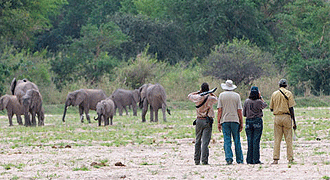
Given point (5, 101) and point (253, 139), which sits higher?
point (5, 101)

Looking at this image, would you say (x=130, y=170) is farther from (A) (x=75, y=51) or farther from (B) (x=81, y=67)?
(A) (x=75, y=51)

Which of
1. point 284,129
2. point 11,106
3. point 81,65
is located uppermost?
point 81,65

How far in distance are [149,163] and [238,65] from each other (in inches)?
1527

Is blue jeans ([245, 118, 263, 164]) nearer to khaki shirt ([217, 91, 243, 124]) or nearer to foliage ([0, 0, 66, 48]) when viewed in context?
khaki shirt ([217, 91, 243, 124])

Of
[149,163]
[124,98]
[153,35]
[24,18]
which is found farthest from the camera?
[153,35]

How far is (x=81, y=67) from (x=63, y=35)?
2528cm

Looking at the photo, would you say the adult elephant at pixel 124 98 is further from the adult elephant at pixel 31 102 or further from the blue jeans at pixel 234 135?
the blue jeans at pixel 234 135

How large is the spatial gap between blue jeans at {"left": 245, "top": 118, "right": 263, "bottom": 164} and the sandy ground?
41 cm

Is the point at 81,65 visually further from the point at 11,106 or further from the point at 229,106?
the point at 229,106

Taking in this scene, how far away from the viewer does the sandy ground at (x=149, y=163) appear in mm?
12391

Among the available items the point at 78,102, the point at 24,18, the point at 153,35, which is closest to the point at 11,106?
the point at 78,102

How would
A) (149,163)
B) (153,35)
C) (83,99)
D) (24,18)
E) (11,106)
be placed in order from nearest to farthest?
1. (149,163)
2. (11,106)
3. (83,99)
4. (24,18)
5. (153,35)

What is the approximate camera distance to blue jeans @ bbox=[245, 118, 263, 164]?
14211mm

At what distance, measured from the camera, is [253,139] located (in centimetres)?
1435
